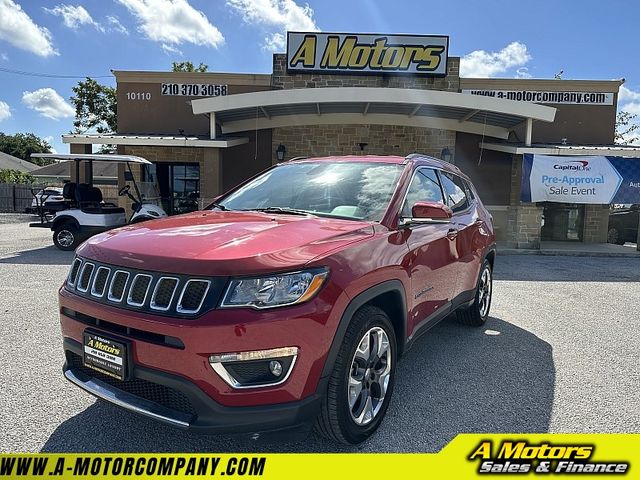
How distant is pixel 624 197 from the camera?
13.1 m

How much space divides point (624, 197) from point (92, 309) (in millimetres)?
14682

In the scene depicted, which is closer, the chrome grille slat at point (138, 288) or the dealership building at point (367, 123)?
the chrome grille slat at point (138, 288)

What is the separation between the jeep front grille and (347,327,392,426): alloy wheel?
957 mm

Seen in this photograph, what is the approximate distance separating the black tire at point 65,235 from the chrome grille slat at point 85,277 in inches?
373

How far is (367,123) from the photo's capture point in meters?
15.7

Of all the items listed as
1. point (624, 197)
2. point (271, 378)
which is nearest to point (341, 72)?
point (624, 197)

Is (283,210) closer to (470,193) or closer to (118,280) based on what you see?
(118,280)

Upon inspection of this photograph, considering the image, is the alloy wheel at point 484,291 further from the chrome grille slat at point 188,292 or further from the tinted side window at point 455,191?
the chrome grille slat at point 188,292

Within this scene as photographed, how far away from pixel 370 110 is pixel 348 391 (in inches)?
519

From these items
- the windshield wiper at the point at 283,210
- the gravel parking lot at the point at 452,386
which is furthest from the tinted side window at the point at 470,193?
the windshield wiper at the point at 283,210

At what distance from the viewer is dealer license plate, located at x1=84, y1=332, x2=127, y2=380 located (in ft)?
7.70

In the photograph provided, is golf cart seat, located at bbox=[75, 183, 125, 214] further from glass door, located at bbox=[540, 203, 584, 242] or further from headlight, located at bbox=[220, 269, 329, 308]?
glass door, located at bbox=[540, 203, 584, 242]

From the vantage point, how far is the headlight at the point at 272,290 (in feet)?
7.29

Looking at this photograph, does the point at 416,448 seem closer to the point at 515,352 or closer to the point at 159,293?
the point at 159,293
